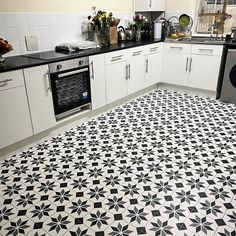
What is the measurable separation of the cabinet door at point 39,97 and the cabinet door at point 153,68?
5.85ft

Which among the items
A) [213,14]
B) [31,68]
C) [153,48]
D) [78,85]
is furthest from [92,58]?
[213,14]

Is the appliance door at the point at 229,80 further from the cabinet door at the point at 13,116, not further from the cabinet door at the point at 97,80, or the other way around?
the cabinet door at the point at 13,116

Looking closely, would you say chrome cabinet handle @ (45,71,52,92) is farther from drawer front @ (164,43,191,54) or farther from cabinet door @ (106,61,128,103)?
drawer front @ (164,43,191,54)

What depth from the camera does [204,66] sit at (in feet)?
11.8

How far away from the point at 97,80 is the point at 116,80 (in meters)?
0.37

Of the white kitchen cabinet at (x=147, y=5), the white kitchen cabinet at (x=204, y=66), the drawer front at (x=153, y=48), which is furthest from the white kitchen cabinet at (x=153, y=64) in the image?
the white kitchen cabinet at (x=147, y=5)

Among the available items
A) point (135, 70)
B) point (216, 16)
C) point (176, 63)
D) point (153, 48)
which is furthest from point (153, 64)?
point (216, 16)

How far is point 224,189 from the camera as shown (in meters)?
1.85

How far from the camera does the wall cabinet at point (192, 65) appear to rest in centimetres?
349

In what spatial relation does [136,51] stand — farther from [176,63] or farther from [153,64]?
[176,63]

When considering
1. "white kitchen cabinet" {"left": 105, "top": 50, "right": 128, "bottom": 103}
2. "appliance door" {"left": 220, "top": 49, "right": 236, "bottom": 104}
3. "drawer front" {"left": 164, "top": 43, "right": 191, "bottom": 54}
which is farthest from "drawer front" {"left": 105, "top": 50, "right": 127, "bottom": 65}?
"appliance door" {"left": 220, "top": 49, "right": 236, "bottom": 104}

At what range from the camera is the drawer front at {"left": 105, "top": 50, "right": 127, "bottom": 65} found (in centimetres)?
297

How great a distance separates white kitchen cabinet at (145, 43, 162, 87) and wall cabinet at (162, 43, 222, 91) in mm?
108

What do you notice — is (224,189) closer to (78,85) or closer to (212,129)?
(212,129)
